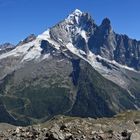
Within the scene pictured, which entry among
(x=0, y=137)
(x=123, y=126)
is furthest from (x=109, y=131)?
(x=0, y=137)

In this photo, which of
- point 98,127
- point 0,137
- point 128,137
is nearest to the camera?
point 128,137

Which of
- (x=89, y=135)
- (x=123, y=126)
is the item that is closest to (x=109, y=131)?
(x=89, y=135)

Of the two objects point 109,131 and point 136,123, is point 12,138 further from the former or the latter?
point 136,123

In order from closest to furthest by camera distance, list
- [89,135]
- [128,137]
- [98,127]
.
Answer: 1. [128,137]
2. [89,135]
3. [98,127]

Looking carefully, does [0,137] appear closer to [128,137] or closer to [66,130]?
[66,130]

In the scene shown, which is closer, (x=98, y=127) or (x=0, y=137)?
(x=0, y=137)

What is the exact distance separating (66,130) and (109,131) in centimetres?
412

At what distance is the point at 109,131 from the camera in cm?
4588

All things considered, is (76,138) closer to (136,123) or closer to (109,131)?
(109,131)

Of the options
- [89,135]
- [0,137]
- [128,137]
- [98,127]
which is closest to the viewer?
[128,137]

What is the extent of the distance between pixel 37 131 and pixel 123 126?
1045 centimetres

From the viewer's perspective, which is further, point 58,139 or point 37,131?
point 37,131

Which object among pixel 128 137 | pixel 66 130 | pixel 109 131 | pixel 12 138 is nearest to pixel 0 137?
pixel 12 138

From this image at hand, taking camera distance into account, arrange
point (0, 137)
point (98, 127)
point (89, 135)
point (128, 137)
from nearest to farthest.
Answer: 1. point (128, 137)
2. point (89, 135)
3. point (0, 137)
4. point (98, 127)
